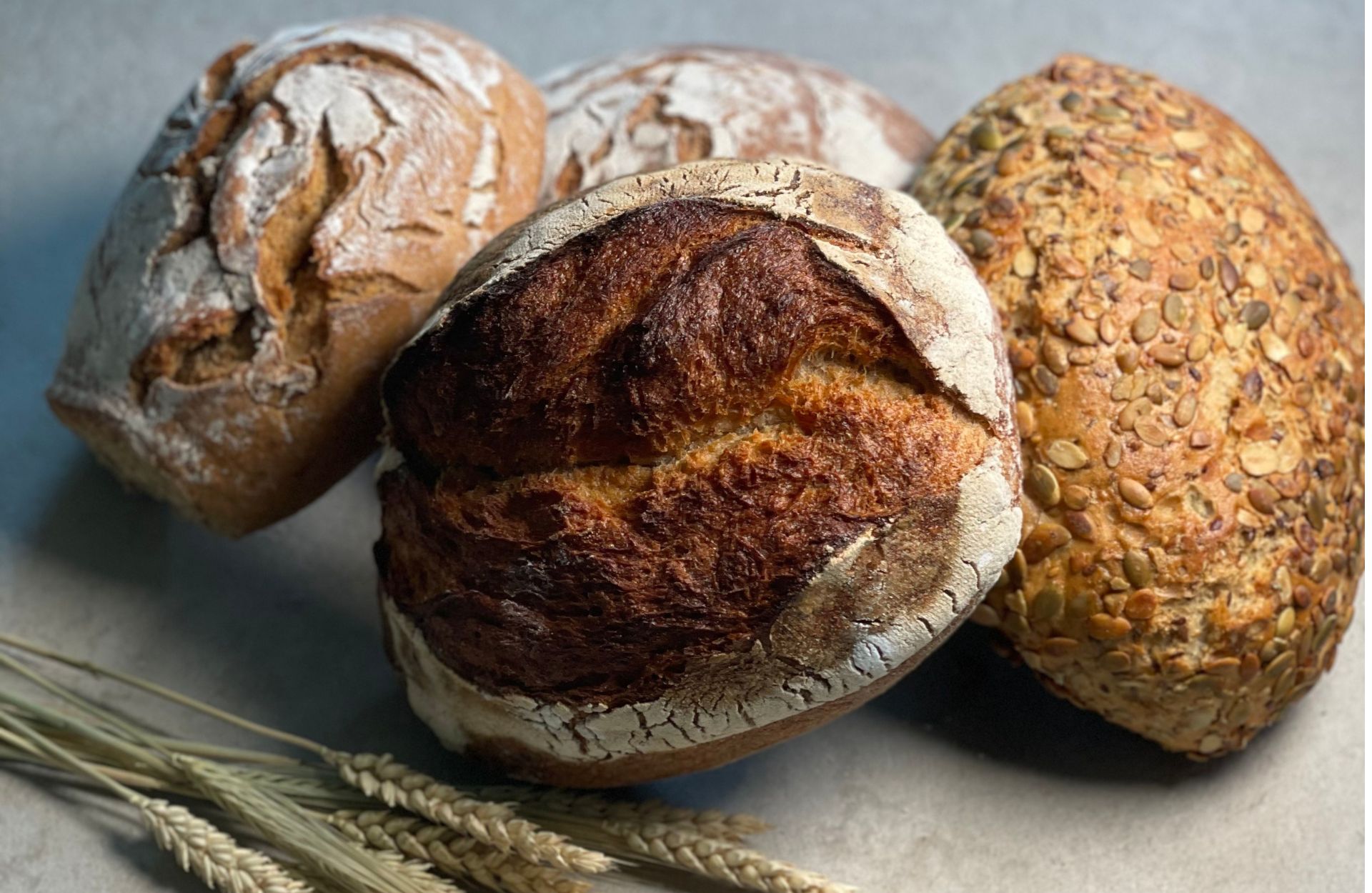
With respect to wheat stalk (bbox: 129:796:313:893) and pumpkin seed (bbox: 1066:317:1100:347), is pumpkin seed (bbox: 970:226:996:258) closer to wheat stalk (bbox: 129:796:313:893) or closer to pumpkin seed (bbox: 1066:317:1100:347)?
pumpkin seed (bbox: 1066:317:1100:347)

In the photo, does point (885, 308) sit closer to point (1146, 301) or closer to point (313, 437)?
point (1146, 301)

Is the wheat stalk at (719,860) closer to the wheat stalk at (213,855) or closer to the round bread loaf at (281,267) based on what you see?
the wheat stalk at (213,855)

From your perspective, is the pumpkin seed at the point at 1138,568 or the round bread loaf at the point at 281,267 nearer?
the pumpkin seed at the point at 1138,568

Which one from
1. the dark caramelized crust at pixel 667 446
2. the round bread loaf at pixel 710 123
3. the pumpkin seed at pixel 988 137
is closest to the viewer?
the dark caramelized crust at pixel 667 446

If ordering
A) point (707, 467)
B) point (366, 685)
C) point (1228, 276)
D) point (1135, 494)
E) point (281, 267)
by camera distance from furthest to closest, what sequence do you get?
point (366, 685) < point (281, 267) < point (1228, 276) < point (1135, 494) < point (707, 467)

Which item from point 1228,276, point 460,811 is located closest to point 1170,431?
point 1228,276

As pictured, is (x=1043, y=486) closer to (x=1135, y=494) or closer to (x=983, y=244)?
(x=1135, y=494)

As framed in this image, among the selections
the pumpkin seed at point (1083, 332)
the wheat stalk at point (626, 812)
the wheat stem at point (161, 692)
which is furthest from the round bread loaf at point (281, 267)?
the pumpkin seed at point (1083, 332)
